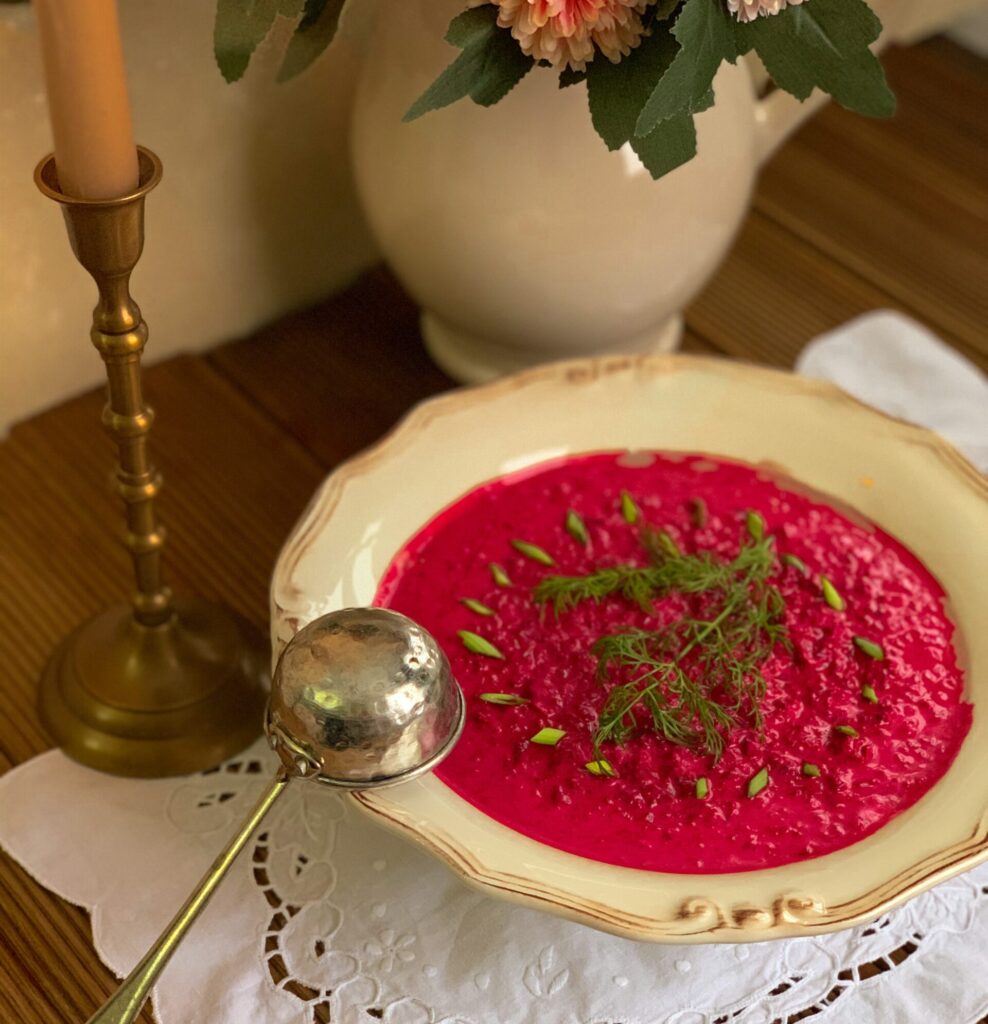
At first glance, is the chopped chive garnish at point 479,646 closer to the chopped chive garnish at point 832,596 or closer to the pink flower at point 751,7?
the chopped chive garnish at point 832,596

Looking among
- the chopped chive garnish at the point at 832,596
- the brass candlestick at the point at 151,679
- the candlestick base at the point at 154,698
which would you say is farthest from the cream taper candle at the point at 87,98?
the chopped chive garnish at the point at 832,596

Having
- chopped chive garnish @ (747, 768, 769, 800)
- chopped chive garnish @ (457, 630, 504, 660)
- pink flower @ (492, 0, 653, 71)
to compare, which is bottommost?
chopped chive garnish @ (457, 630, 504, 660)

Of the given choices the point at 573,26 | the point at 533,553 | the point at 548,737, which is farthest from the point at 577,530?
the point at 573,26

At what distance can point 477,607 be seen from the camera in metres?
0.62

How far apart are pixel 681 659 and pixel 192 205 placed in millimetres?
414

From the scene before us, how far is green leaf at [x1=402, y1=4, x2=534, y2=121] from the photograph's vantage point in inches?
22.6

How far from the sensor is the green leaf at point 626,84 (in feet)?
1.87

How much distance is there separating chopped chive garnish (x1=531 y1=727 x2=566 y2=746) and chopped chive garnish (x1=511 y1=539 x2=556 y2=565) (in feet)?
0.35

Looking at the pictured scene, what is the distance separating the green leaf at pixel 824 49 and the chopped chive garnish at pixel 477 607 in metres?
0.27

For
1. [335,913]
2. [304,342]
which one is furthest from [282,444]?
[335,913]

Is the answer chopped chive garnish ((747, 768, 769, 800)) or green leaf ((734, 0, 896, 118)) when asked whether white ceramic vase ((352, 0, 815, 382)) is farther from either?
chopped chive garnish ((747, 768, 769, 800))

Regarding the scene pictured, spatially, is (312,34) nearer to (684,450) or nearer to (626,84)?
(626,84)

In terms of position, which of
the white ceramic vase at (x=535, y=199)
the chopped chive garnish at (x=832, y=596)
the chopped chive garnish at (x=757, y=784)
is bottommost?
the chopped chive garnish at (x=757, y=784)

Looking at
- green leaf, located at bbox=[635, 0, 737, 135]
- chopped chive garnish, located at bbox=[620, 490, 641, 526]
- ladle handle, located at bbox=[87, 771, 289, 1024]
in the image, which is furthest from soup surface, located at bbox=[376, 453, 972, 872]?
green leaf, located at bbox=[635, 0, 737, 135]
